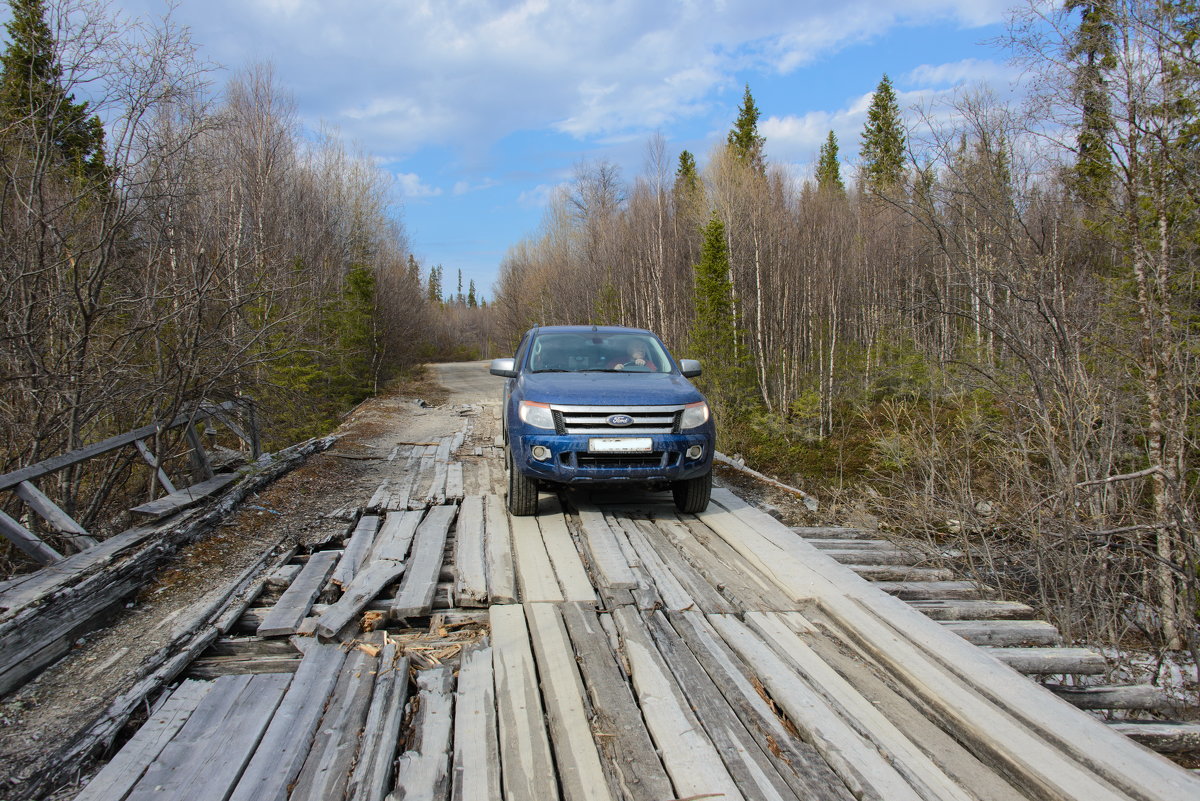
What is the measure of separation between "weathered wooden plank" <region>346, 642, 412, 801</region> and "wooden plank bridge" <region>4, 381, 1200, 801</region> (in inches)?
0.4

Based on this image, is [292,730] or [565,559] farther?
[565,559]

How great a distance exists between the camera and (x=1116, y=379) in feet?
22.7

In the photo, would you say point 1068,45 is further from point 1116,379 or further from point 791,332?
point 791,332

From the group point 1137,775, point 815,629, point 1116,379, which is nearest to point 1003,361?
point 1116,379

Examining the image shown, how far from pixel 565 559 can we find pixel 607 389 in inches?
66.9

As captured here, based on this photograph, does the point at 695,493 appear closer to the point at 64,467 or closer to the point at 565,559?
the point at 565,559

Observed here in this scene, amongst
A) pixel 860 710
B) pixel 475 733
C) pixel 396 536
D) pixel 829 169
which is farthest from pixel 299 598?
pixel 829 169

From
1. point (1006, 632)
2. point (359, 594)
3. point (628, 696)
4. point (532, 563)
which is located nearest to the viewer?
point (628, 696)

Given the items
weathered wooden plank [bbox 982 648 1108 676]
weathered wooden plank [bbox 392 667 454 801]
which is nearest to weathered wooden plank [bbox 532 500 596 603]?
weathered wooden plank [bbox 392 667 454 801]

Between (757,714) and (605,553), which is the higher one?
(605,553)

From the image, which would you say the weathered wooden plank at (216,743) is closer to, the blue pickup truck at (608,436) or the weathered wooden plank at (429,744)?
the weathered wooden plank at (429,744)

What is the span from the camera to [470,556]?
504 cm

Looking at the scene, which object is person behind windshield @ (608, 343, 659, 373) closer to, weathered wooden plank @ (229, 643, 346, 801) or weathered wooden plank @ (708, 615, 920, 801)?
weathered wooden plank @ (708, 615, 920, 801)

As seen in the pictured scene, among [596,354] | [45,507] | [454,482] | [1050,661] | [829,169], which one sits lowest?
[1050,661]
